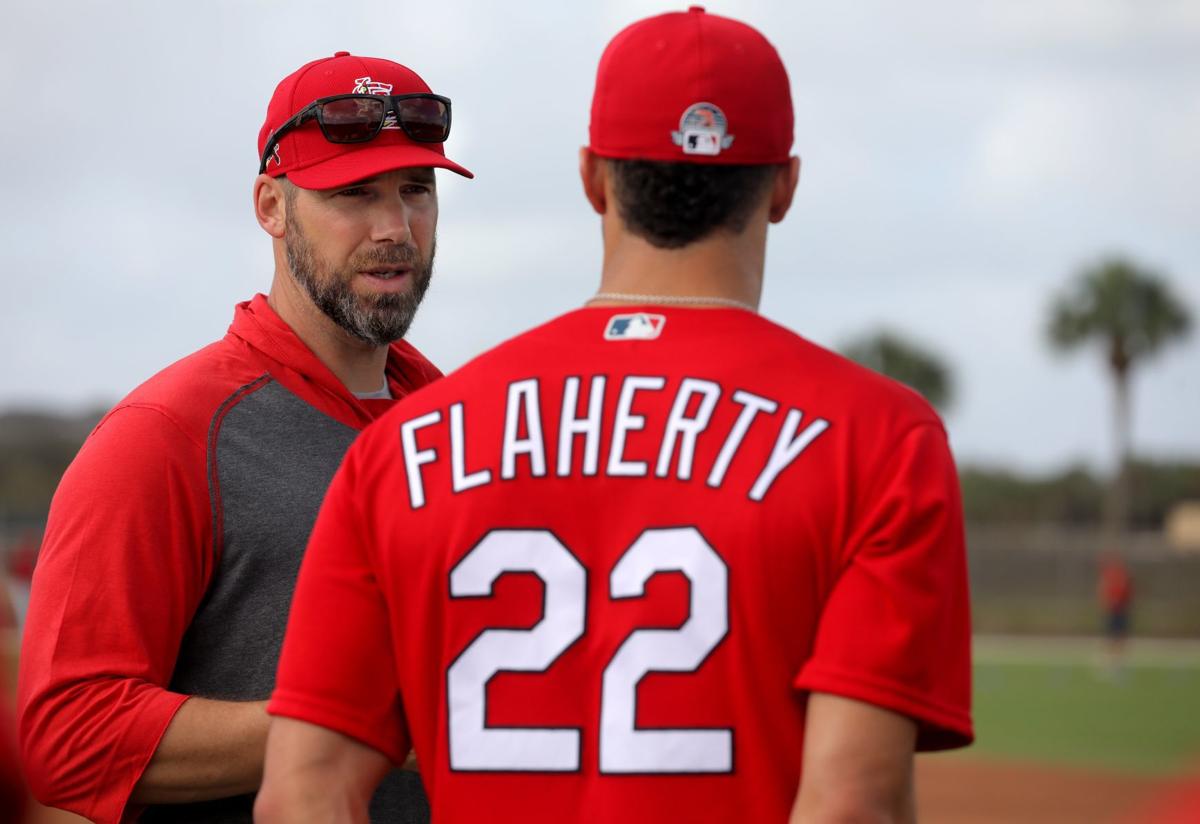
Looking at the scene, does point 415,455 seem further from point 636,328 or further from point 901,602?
point 901,602

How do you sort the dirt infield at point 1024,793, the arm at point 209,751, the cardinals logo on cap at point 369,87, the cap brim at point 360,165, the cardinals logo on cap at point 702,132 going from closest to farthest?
the cardinals logo on cap at point 702,132, the arm at point 209,751, the cap brim at point 360,165, the cardinals logo on cap at point 369,87, the dirt infield at point 1024,793

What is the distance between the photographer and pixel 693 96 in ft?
7.38

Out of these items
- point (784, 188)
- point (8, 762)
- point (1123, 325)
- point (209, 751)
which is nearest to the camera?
point (8, 762)

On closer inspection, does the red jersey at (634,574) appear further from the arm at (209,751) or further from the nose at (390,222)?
the nose at (390,222)

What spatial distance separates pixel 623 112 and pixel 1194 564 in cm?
4436

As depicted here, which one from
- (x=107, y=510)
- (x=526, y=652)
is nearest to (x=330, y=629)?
(x=526, y=652)

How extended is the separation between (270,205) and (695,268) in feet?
5.25

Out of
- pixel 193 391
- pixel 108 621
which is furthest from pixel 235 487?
pixel 108 621

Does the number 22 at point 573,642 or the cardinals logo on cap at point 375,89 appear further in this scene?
the cardinals logo on cap at point 375,89

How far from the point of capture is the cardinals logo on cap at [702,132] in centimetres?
222

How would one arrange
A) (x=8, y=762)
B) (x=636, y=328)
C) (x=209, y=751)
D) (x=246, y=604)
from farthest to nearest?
(x=246, y=604) → (x=209, y=751) → (x=636, y=328) → (x=8, y=762)

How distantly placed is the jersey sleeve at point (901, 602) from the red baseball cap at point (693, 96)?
→ 50 centimetres

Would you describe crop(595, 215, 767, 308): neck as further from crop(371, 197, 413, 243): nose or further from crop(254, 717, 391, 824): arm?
crop(371, 197, 413, 243): nose

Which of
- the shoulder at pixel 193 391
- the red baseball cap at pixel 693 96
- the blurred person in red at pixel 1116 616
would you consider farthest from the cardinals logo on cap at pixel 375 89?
the blurred person in red at pixel 1116 616
